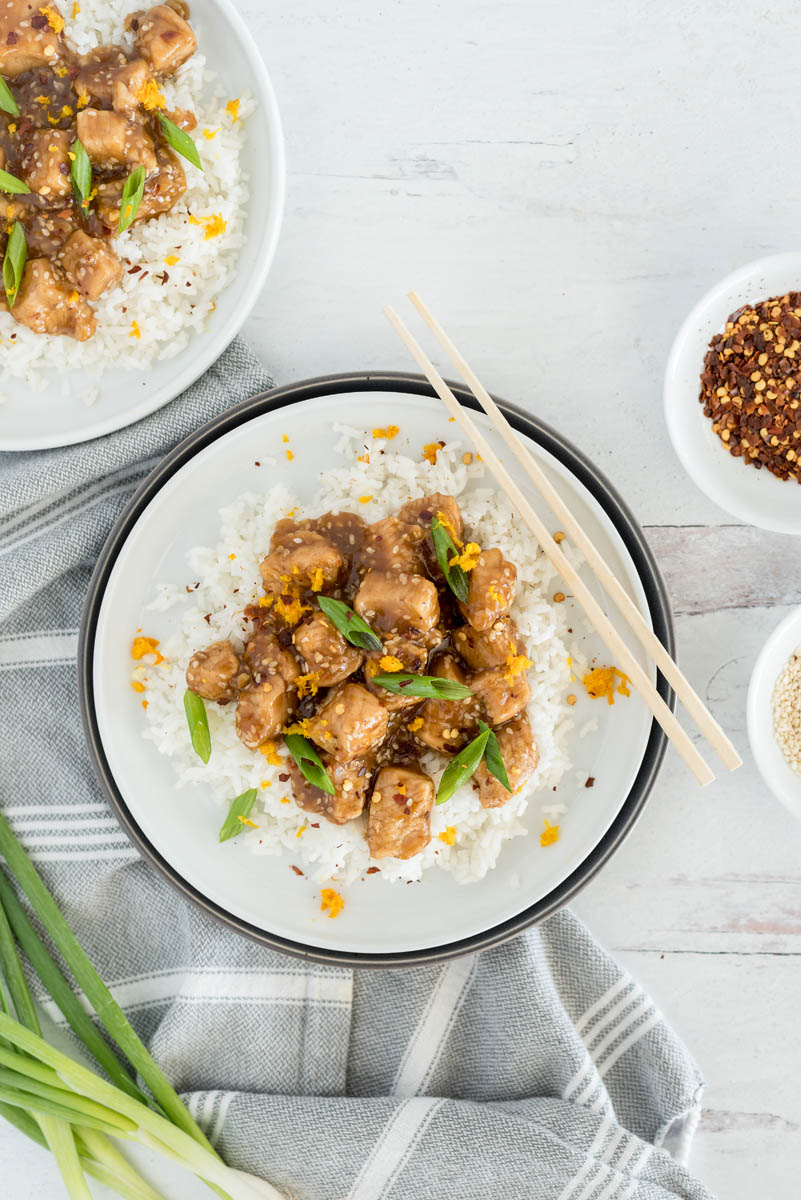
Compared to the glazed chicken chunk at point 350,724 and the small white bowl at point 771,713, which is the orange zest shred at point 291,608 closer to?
the glazed chicken chunk at point 350,724

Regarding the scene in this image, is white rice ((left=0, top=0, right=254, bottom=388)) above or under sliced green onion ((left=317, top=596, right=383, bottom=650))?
above

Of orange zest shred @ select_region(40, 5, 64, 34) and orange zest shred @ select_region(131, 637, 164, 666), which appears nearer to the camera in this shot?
orange zest shred @ select_region(40, 5, 64, 34)

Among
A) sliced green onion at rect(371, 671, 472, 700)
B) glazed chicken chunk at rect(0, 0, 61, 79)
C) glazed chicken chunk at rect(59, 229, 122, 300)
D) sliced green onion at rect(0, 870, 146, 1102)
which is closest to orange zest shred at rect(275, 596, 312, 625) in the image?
sliced green onion at rect(371, 671, 472, 700)

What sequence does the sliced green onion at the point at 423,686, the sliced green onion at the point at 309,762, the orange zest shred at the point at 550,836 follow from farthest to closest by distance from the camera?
the orange zest shred at the point at 550,836
the sliced green onion at the point at 309,762
the sliced green onion at the point at 423,686

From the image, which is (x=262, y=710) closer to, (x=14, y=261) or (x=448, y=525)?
(x=448, y=525)

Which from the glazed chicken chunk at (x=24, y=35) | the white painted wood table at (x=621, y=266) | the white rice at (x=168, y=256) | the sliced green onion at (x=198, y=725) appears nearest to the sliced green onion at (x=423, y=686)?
the sliced green onion at (x=198, y=725)

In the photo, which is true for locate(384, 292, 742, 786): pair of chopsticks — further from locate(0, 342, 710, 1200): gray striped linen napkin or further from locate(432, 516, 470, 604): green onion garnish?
locate(0, 342, 710, 1200): gray striped linen napkin
